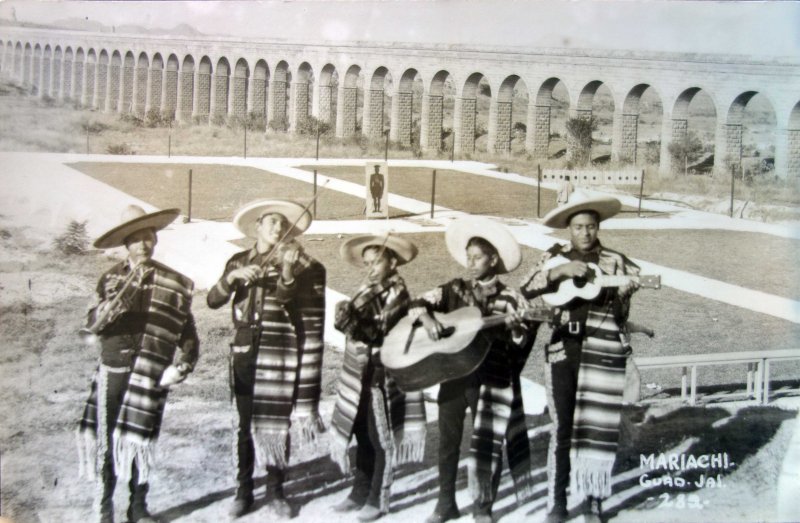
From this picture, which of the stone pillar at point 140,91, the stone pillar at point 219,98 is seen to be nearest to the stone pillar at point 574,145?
the stone pillar at point 219,98

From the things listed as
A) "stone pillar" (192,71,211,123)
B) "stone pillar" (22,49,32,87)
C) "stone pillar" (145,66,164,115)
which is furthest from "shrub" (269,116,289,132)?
"stone pillar" (22,49,32,87)

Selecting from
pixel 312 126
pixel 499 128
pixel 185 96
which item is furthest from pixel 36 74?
pixel 499 128

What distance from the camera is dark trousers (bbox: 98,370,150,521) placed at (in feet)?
19.0

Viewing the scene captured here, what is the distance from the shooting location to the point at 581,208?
5996mm

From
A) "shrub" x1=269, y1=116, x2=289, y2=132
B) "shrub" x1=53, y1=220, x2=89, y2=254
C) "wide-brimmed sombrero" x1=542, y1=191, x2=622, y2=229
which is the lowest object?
"shrub" x1=53, y1=220, x2=89, y2=254

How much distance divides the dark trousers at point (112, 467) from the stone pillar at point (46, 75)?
2209 millimetres

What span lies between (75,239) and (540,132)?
13.5ft

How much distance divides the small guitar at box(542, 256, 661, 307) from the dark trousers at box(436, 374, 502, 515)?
0.80m

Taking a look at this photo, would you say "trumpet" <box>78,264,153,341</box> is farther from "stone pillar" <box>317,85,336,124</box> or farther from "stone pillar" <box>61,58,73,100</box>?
"stone pillar" <box>317,85,336,124</box>

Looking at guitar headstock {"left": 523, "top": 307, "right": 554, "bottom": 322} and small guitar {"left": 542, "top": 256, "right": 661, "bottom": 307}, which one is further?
small guitar {"left": 542, "top": 256, "right": 661, "bottom": 307}

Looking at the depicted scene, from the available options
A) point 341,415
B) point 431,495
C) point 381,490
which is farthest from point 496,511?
point 341,415

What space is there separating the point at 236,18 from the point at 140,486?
340 cm

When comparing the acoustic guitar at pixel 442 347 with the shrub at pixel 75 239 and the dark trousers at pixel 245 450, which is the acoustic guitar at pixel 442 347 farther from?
the shrub at pixel 75 239

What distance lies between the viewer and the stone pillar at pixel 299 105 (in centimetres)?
700
